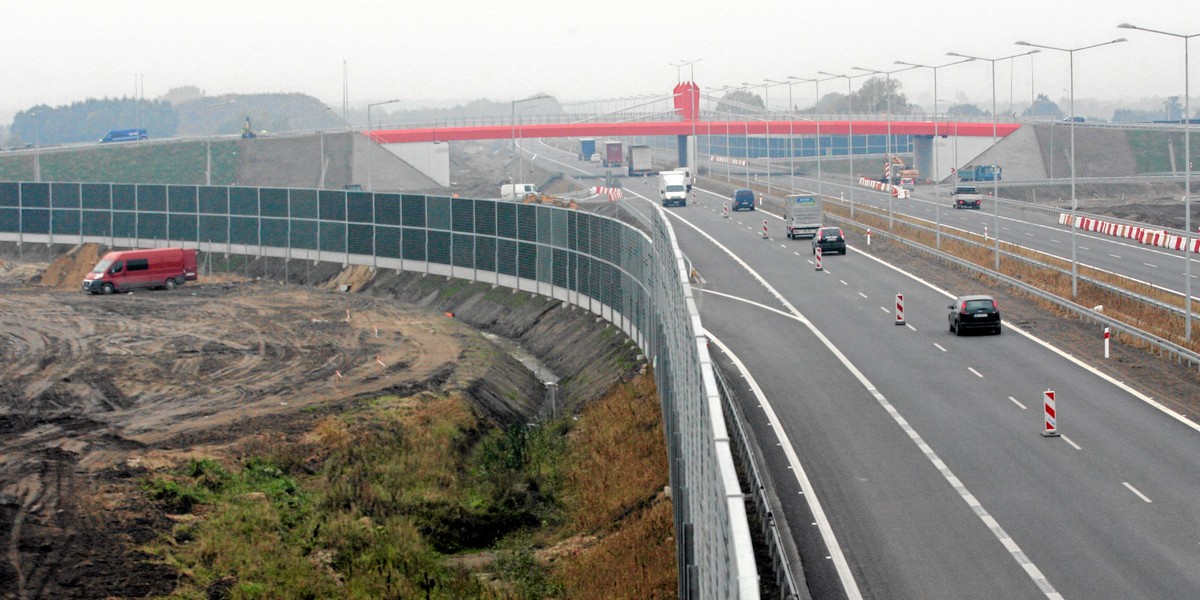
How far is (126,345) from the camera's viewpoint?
47.3m

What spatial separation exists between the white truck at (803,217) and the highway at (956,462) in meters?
27.7

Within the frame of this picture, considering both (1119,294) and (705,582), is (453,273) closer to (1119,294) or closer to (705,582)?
(1119,294)

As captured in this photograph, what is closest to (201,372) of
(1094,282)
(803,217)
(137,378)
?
(137,378)

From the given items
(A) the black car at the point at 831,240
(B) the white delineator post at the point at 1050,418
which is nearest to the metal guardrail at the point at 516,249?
(B) the white delineator post at the point at 1050,418

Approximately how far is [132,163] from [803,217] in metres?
83.7

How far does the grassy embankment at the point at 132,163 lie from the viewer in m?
131

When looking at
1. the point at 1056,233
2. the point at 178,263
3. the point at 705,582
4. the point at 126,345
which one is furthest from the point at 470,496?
the point at 1056,233

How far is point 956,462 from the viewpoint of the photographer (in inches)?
1155

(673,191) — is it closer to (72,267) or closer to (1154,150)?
(72,267)

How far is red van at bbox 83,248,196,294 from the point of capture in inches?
2544

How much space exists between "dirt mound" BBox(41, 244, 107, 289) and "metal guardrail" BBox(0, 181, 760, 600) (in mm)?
865

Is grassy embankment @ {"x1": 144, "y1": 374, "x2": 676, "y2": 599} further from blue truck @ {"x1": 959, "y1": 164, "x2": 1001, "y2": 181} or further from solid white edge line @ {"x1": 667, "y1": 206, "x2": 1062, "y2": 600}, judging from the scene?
blue truck @ {"x1": 959, "y1": 164, "x2": 1001, "y2": 181}

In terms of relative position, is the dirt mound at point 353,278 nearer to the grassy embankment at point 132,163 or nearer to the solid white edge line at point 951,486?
the solid white edge line at point 951,486

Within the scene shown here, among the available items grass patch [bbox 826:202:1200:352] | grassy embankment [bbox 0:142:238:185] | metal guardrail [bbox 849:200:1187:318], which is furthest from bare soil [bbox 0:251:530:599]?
grassy embankment [bbox 0:142:238:185]
